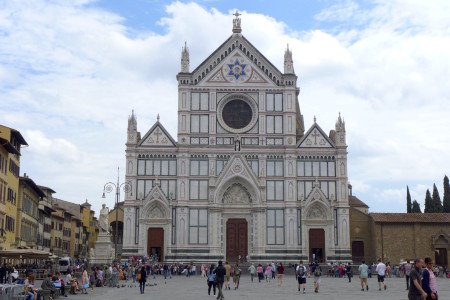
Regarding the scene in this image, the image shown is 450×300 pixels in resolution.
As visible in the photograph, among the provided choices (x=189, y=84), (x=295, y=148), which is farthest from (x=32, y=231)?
(x=295, y=148)

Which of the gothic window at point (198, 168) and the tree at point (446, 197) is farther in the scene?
the tree at point (446, 197)

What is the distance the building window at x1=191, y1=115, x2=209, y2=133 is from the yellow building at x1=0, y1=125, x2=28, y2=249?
51.7 ft

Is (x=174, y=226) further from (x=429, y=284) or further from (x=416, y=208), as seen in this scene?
(x=429, y=284)

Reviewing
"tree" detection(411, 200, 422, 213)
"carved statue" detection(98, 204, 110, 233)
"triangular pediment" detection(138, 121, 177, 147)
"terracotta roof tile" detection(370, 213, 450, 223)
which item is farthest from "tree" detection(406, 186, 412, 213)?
"carved statue" detection(98, 204, 110, 233)

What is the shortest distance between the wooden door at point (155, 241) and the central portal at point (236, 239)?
6.09 metres

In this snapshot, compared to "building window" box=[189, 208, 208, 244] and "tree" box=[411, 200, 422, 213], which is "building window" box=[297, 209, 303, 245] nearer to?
"building window" box=[189, 208, 208, 244]

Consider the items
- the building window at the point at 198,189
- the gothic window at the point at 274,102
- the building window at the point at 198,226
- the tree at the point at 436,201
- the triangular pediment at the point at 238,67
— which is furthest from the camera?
the tree at the point at 436,201

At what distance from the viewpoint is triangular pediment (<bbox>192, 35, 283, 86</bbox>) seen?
194ft

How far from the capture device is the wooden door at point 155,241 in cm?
5681

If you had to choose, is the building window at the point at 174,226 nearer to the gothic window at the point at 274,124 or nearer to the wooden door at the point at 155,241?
the wooden door at the point at 155,241

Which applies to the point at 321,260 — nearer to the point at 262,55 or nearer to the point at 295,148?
the point at 295,148

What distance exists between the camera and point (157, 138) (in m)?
58.1

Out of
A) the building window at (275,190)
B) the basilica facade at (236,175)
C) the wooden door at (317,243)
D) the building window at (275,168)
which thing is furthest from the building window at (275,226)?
the building window at (275,168)

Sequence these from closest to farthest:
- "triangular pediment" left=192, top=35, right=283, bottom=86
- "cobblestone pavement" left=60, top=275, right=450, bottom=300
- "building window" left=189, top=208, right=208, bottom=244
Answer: "cobblestone pavement" left=60, top=275, right=450, bottom=300, "building window" left=189, top=208, right=208, bottom=244, "triangular pediment" left=192, top=35, right=283, bottom=86
